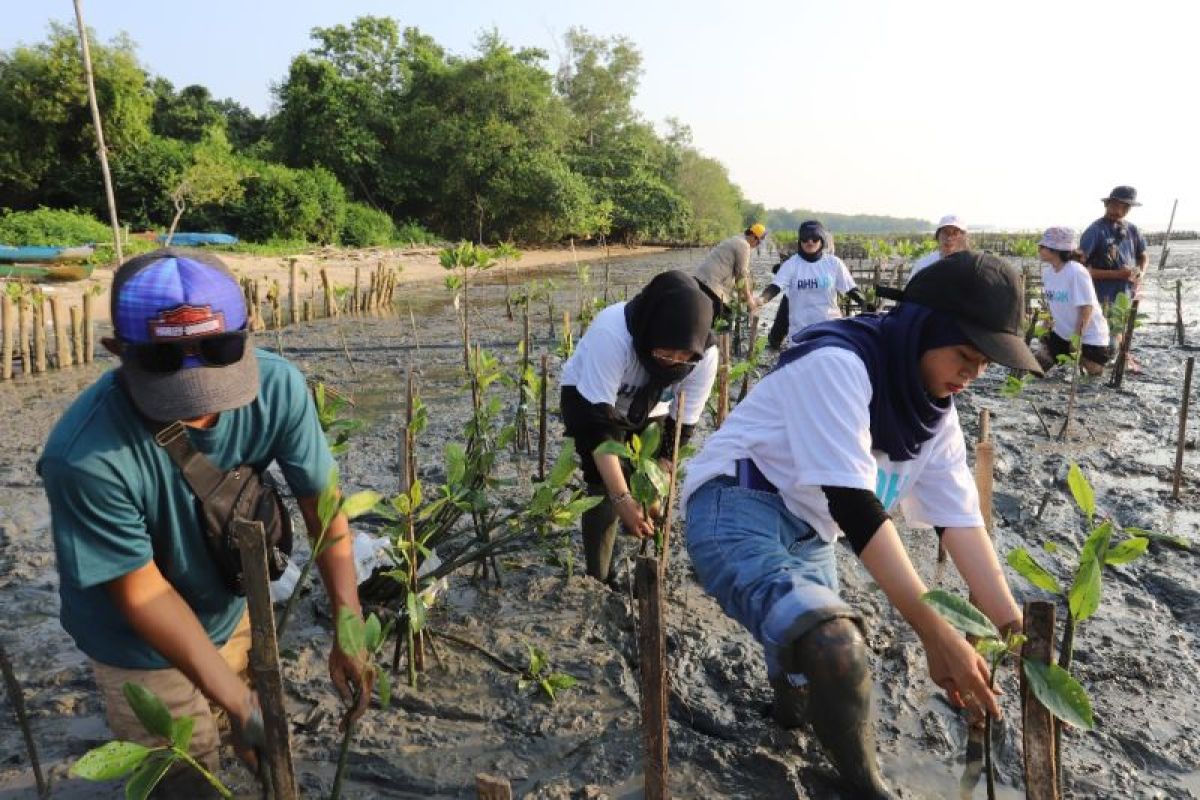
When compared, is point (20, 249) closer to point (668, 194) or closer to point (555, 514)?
point (555, 514)

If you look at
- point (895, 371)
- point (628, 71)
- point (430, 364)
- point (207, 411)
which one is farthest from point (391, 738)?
point (628, 71)

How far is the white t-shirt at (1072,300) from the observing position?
6.89 meters

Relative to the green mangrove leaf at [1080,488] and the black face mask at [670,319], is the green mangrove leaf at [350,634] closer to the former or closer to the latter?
the green mangrove leaf at [1080,488]

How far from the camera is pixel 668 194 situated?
137ft

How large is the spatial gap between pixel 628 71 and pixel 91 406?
5006cm

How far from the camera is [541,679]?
2631 mm

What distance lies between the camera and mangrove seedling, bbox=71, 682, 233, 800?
1.24m

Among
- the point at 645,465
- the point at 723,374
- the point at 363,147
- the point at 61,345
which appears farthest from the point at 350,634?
the point at 363,147

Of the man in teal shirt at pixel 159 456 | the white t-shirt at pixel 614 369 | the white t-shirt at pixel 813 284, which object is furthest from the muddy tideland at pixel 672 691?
the white t-shirt at pixel 813 284

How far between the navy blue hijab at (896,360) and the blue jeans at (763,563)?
36 cm

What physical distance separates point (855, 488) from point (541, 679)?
1.39 m

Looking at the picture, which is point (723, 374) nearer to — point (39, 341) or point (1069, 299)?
point (1069, 299)

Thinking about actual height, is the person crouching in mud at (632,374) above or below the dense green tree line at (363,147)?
below

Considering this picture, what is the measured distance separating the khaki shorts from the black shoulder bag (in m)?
0.17
